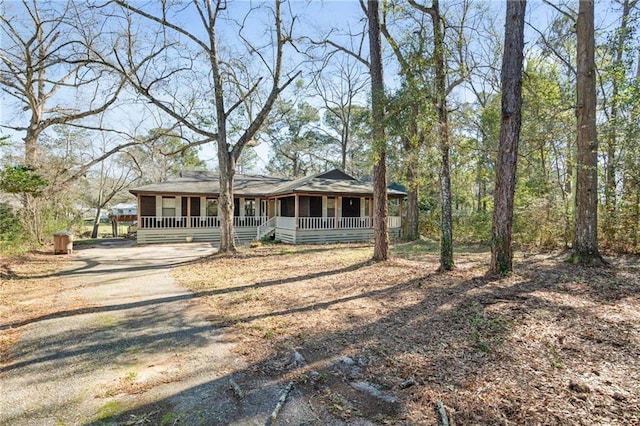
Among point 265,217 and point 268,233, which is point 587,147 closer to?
point 268,233

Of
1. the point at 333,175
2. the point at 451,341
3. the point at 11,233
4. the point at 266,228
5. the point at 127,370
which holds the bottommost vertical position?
the point at 127,370

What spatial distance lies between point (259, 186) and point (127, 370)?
1857 cm

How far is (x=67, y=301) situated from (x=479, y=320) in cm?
740

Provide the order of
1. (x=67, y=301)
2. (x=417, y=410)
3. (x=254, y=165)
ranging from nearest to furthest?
(x=417, y=410)
(x=67, y=301)
(x=254, y=165)

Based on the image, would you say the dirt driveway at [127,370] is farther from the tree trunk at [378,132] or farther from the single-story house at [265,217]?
the single-story house at [265,217]

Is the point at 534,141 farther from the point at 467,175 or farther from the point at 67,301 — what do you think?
the point at 67,301

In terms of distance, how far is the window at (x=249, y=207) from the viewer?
21.0 m

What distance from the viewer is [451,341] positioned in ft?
13.5

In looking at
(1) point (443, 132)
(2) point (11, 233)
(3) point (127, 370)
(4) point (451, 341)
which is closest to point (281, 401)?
(3) point (127, 370)

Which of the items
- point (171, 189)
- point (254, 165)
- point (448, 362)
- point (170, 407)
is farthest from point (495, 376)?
point (254, 165)

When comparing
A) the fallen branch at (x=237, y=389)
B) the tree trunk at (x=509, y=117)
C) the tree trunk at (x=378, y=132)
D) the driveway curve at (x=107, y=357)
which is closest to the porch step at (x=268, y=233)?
the tree trunk at (x=378, y=132)

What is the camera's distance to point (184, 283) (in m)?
7.95

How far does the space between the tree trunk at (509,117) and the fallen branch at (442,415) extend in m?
5.12

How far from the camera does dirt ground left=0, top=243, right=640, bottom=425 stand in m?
2.81
